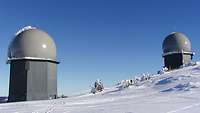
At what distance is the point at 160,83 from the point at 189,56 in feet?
73.4

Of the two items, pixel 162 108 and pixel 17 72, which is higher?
pixel 17 72

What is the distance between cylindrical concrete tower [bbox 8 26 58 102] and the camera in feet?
101

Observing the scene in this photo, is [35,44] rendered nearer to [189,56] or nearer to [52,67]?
[52,67]

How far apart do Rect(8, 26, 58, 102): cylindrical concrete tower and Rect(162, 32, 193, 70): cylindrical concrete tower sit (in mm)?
18155

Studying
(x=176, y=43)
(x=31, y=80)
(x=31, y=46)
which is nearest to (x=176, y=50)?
(x=176, y=43)

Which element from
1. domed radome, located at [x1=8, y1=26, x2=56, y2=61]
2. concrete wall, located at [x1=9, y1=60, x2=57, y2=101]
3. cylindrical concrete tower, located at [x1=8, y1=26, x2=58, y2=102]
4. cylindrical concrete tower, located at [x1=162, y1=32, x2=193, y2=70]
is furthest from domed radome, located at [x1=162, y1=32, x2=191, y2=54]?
concrete wall, located at [x1=9, y1=60, x2=57, y2=101]

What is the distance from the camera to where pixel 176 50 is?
43.5 meters

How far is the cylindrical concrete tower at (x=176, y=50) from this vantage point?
43250 millimetres

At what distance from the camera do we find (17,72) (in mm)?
31688

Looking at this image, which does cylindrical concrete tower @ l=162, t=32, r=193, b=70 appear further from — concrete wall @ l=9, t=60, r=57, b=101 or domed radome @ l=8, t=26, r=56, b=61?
concrete wall @ l=9, t=60, r=57, b=101

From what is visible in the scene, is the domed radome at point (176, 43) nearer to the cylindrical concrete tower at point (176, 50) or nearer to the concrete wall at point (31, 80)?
the cylindrical concrete tower at point (176, 50)

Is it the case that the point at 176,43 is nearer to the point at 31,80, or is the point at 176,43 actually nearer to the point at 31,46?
the point at 31,46

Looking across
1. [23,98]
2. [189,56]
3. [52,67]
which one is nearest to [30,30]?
[52,67]

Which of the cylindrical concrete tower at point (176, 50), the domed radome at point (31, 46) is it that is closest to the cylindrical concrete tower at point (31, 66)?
the domed radome at point (31, 46)
